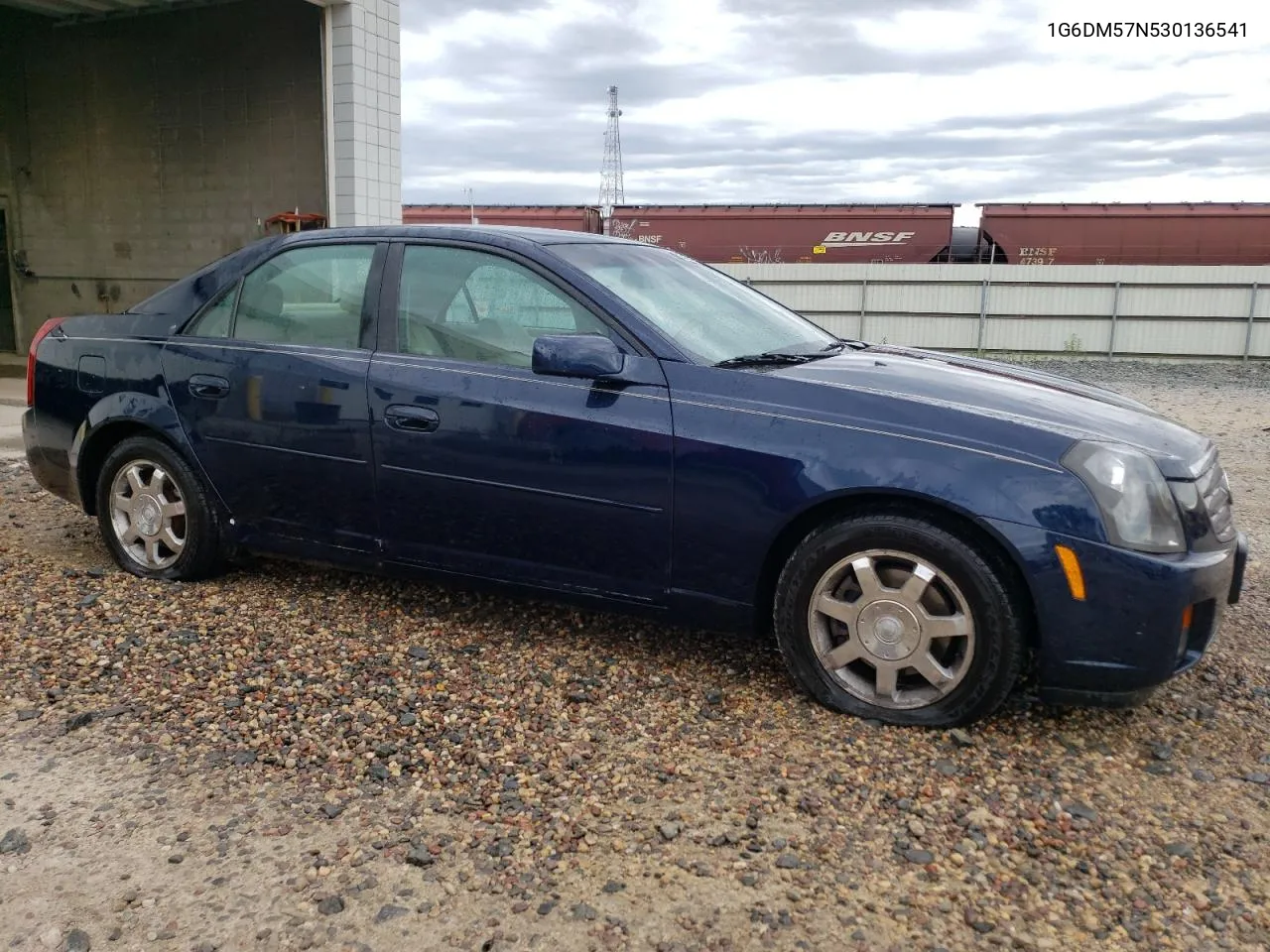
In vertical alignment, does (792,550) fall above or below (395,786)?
above

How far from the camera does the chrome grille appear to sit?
3292 mm

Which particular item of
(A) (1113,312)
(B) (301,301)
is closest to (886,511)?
(B) (301,301)

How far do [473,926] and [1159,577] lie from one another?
2101 millimetres

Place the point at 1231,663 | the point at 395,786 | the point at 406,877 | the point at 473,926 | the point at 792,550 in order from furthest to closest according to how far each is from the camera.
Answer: the point at 1231,663
the point at 792,550
the point at 395,786
the point at 406,877
the point at 473,926

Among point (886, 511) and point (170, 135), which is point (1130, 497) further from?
point (170, 135)

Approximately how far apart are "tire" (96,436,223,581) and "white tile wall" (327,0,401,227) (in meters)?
6.24

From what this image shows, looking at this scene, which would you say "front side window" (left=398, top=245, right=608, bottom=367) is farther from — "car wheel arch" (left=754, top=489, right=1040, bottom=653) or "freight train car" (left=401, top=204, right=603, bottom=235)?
"freight train car" (left=401, top=204, right=603, bottom=235)

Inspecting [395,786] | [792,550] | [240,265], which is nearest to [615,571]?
[792,550]

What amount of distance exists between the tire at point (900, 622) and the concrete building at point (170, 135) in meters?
9.02

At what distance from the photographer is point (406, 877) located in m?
2.60

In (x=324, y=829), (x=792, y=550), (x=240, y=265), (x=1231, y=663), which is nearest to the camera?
(x=324, y=829)

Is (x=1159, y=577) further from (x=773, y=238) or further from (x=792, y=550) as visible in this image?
(x=773, y=238)

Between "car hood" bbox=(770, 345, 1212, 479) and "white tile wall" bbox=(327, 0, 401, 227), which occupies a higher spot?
"white tile wall" bbox=(327, 0, 401, 227)

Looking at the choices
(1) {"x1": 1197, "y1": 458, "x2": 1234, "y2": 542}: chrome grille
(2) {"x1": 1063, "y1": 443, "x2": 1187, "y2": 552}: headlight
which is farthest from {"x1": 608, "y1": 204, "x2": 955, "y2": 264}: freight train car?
(2) {"x1": 1063, "y1": 443, "x2": 1187, "y2": 552}: headlight
